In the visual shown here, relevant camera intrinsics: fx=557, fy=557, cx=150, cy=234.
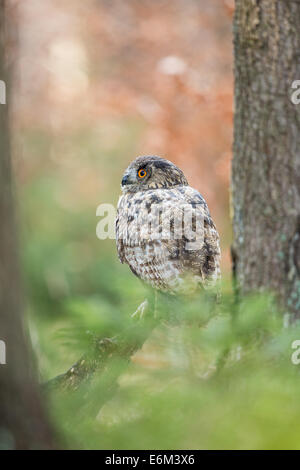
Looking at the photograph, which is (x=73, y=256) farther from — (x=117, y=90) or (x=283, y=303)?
(x=283, y=303)

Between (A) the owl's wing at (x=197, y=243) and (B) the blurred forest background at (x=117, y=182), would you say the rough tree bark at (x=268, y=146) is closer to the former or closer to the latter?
(B) the blurred forest background at (x=117, y=182)

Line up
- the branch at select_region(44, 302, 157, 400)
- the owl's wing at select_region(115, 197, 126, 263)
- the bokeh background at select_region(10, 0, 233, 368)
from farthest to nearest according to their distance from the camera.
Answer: the bokeh background at select_region(10, 0, 233, 368), the owl's wing at select_region(115, 197, 126, 263), the branch at select_region(44, 302, 157, 400)

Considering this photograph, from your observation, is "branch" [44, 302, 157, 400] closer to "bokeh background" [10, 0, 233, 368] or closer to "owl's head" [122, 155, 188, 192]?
"owl's head" [122, 155, 188, 192]

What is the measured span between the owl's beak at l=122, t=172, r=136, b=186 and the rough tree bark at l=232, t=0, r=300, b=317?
154 centimetres

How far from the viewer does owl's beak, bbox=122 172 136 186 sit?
2.73 metres

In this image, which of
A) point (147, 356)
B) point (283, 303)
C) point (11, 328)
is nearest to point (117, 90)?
point (283, 303)

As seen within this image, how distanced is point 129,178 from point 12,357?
1.35 meters

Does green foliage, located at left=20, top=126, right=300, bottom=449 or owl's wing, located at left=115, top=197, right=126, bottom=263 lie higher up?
owl's wing, located at left=115, top=197, right=126, bottom=263

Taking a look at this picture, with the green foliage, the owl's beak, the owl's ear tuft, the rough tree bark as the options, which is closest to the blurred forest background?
the green foliage

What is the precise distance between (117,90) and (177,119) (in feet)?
2.96

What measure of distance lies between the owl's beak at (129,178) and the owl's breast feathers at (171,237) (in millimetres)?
90

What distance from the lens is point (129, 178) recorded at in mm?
2754

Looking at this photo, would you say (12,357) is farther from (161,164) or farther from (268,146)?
(268,146)

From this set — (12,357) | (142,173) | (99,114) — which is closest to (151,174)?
(142,173)
